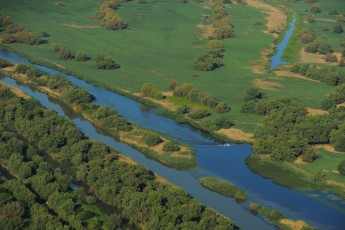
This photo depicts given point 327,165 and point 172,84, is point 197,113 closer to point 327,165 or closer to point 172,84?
point 172,84

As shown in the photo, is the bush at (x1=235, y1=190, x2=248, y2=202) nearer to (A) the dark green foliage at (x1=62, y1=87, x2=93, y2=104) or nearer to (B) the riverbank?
(B) the riverbank

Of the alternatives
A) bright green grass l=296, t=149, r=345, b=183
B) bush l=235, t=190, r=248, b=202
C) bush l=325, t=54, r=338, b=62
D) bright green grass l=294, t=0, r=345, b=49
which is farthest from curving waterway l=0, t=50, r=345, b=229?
bright green grass l=294, t=0, r=345, b=49

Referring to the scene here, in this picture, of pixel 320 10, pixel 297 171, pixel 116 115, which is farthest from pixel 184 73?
A: pixel 320 10

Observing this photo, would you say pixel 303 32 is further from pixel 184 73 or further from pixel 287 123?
pixel 287 123

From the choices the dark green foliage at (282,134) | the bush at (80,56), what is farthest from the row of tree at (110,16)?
the dark green foliage at (282,134)

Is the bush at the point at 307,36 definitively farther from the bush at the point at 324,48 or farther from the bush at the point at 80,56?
the bush at the point at 80,56

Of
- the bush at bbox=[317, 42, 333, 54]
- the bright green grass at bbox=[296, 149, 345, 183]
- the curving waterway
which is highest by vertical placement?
the bush at bbox=[317, 42, 333, 54]
